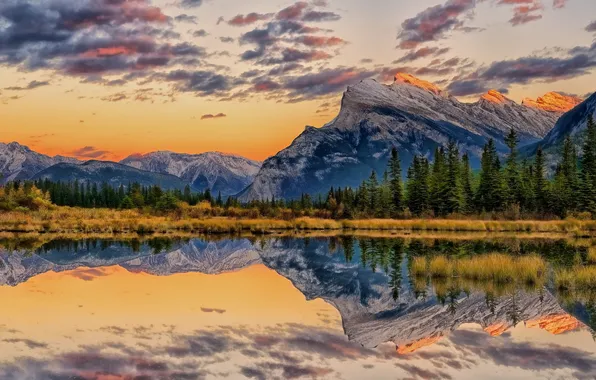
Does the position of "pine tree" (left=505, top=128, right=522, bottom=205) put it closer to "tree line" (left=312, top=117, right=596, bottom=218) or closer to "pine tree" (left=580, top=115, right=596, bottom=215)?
"tree line" (left=312, top=117, right=596, bottom=218)

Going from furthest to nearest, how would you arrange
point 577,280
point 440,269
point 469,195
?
1. point 469,195
2. point 440,269
3. point 577,280

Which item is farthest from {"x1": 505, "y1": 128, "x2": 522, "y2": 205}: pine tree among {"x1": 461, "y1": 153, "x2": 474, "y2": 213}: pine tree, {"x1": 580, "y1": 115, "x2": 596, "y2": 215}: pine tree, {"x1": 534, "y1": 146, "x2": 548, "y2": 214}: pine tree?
{"x1": 580, "y1": 115, "x2": 596, "y2": 215}: pine tree

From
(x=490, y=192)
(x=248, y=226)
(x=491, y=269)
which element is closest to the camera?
(x=491, y=269)

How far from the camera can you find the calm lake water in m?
16.6

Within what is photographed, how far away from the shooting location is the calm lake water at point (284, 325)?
1661 cm

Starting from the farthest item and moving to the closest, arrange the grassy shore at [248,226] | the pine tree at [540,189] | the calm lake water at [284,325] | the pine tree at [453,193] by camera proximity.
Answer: the pine tree at [453,193] → the pine tree at [540,189] → the grassy shore at [248,226] → the calm lake water at [284,325]

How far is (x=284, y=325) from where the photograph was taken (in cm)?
2264

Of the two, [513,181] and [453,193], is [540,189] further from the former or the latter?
[453,193]

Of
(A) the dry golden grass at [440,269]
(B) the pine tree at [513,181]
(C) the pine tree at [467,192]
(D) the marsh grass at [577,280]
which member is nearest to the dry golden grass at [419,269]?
(A) the dry golden grass at [440,269]

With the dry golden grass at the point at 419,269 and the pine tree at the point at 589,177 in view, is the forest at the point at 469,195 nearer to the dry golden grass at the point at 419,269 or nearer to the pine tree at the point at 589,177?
the pine tree at the point at 589,177

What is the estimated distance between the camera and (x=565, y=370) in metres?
16.3

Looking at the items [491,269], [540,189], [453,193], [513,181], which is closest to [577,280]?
[491,269]

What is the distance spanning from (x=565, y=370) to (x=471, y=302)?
9.44 m

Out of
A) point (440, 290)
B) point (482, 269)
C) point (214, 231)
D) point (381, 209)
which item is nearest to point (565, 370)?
point (440, 290)
